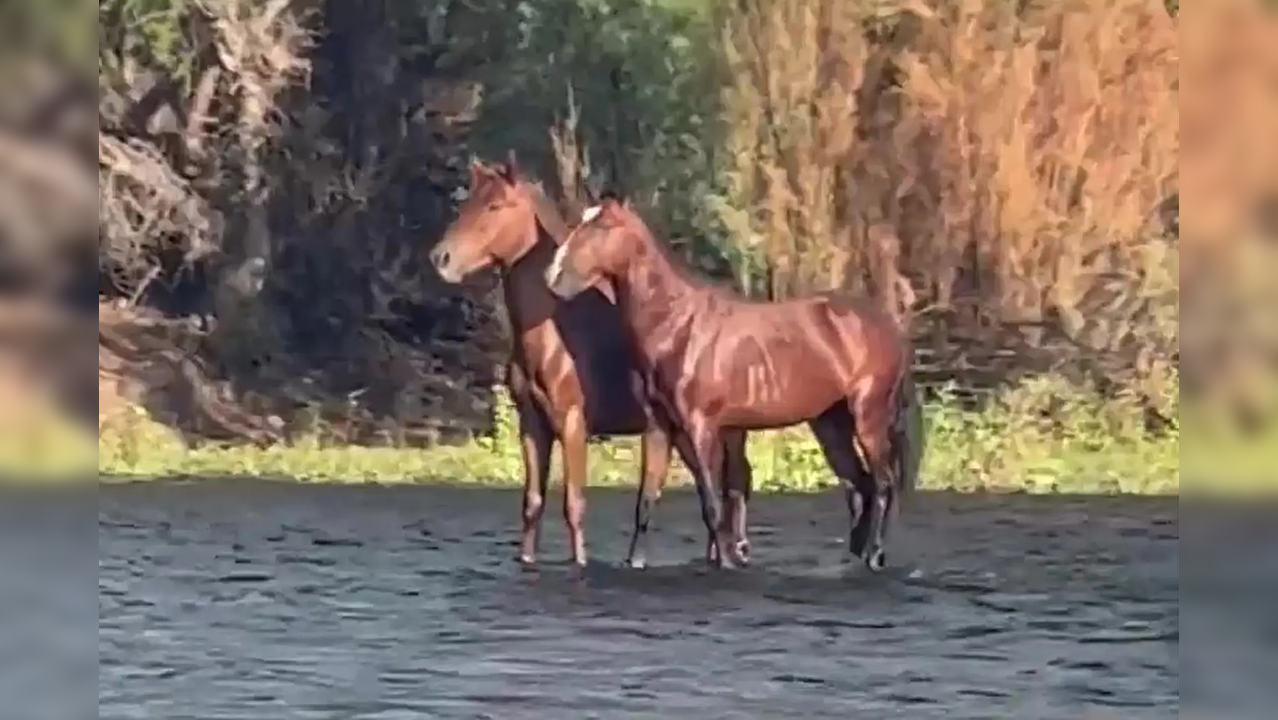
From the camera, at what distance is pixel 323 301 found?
9.15 m

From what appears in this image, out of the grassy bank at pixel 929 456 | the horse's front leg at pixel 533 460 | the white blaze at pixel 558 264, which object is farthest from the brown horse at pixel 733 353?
the grassy bank at pixel 929 456

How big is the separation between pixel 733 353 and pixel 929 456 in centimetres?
331

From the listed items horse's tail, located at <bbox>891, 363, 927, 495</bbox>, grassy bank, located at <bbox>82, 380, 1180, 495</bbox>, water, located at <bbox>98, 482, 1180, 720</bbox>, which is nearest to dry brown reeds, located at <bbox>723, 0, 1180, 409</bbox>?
grassy bank, located at <bbox>82, 380, 1180, 495</bbox>

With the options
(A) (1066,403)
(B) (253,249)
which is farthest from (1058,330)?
(B) (253,249)

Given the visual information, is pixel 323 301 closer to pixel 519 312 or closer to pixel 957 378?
pixel 957 378

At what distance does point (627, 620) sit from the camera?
419cm

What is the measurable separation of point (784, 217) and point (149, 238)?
3299mm

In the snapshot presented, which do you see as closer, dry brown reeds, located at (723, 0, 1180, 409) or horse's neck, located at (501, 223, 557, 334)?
horse's neck, located at (501, 223, 557, 334)

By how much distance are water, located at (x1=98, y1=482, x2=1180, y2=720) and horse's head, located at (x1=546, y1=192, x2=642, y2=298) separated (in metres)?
0.82

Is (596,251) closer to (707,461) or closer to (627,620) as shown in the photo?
(707,461)

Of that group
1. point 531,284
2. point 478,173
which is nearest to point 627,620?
point 531,284

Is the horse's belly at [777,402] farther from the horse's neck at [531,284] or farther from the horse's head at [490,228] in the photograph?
the horse's head at [490,228]

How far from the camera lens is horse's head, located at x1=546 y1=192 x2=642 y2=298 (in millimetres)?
4562

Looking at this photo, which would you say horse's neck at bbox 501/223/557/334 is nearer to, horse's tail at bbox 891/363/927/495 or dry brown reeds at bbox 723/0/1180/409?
horse's tail at bbox 891/363/927/495
